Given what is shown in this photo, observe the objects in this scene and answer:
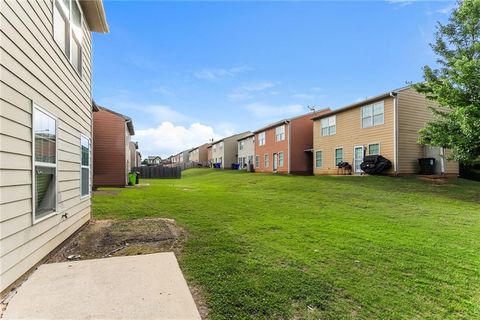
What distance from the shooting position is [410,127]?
59.4 ft

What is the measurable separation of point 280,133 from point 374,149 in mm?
11413

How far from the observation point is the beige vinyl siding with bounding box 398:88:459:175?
703 inches

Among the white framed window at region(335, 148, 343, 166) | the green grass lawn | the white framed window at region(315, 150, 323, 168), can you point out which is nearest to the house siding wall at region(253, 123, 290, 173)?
the white framed window at region(315, 150, 323, 168)

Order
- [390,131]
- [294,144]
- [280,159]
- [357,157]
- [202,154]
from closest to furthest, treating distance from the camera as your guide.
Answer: [390,131] → [357,157] → [294,144] → [280,159] → [202,154]

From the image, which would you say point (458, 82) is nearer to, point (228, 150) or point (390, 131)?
point (390, 131)

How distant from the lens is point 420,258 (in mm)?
4934

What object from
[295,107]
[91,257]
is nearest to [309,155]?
[295,107]

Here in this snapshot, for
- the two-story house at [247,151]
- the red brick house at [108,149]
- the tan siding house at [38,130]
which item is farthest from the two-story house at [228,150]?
the tan siding house at [38,130]

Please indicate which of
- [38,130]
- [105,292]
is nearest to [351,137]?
[38,130]

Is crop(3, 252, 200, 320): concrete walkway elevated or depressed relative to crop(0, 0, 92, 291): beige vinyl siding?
depressed

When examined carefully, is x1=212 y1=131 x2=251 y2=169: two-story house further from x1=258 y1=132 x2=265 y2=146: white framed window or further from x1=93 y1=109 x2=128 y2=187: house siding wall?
x1=93 y1=109 x2=128 y2=187: house siding wall

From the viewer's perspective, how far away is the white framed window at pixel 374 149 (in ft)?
62.7

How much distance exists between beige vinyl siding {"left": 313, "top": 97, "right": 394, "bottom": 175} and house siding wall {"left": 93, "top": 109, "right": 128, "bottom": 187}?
47.2ft

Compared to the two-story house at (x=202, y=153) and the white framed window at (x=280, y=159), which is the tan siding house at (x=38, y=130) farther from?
the two-story house at (x=202, y=153)
